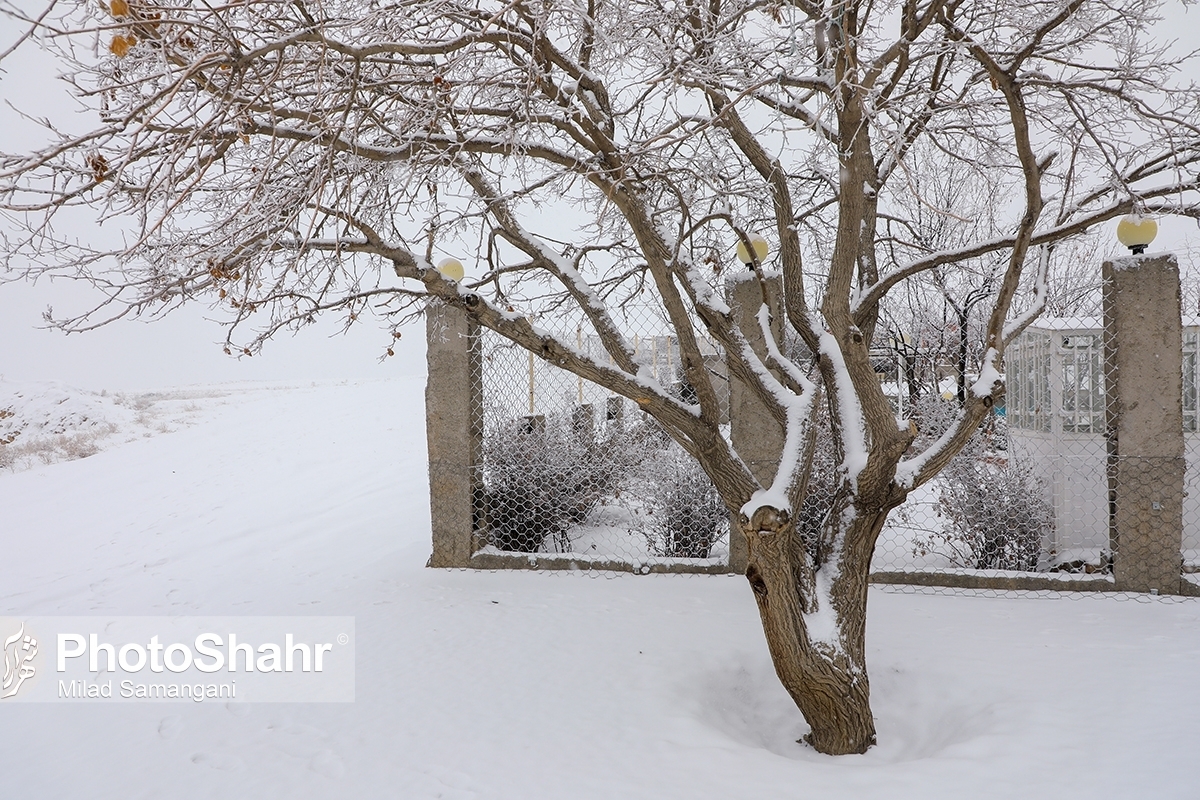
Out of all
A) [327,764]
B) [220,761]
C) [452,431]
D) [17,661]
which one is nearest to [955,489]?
[452,431]

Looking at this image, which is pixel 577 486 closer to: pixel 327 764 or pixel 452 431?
pixel 452 431

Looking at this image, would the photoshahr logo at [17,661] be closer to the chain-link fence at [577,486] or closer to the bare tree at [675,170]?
the bare tree at [675,170]

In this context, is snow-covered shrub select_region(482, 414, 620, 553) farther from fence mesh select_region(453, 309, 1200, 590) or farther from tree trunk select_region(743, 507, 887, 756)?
tree trunk select_region(743, 507, 887, 756)

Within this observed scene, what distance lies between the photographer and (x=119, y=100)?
274 cm

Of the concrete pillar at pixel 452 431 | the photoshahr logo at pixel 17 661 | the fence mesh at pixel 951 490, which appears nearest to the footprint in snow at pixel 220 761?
the photoshahr logo at pixel 17 661

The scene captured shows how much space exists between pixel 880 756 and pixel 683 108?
3.21 m

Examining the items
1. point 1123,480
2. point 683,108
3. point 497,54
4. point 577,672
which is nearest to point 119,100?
point 497,54

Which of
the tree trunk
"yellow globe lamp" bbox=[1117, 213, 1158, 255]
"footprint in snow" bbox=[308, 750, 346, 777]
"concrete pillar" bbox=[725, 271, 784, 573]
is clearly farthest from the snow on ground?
"yellow globe lamp" bbox=[1117, 213, 1158, 255]

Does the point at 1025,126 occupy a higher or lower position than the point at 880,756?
higher

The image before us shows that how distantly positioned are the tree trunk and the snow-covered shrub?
8.38 feet

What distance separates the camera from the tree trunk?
8.63 feet

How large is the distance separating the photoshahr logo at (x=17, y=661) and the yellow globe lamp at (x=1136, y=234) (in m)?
6.27

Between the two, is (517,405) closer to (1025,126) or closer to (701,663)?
(701,663)

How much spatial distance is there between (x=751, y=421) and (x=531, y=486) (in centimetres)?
173
